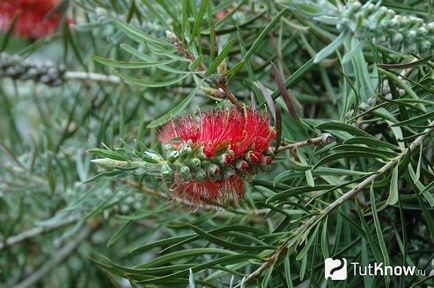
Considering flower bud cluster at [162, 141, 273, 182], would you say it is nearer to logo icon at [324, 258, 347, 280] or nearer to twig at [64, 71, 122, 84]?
logo icon at [324, 258, 347, 280]

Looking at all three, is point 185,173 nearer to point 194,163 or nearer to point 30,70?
point 194,163

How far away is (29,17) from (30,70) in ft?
0.70

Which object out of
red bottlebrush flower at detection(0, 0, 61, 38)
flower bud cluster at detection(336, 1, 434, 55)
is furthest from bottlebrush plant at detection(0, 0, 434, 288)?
red bottlebrush flower at detection(0, 0, 61, 38)

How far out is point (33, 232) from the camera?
4.24 feet

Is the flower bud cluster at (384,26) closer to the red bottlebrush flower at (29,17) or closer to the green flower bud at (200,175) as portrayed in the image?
the green flower bud at (200,175)

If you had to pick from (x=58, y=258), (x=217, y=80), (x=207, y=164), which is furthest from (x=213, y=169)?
(x=58, y=258)

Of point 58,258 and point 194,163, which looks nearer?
point 194,163

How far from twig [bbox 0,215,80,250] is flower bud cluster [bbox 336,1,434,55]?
784 mm

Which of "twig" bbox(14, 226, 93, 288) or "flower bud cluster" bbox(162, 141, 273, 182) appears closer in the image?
"flower bud cluster" bbox(162, 141, 273, 182)

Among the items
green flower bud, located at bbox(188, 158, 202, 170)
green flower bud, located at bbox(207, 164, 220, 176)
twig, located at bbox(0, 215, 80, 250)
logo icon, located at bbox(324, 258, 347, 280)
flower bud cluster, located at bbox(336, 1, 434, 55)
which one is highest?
flower bud cluster, located at bbox(336, 1, 434, 55)

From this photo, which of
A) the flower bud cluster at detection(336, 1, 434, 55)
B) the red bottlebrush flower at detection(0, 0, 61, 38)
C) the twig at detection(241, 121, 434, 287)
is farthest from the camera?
the red bottlebrush flower at detection(0, 0, 61, 38)

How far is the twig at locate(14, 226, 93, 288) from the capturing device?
1.39 metres

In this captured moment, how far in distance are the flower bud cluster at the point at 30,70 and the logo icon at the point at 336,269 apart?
2.20 feet

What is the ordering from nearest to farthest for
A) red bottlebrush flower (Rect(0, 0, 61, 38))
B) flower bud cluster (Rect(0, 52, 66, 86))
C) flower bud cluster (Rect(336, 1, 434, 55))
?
1. flower bud cluster (Rect(336, 1, 434, 55))
2. flower bud cluster (Rect(0, 52, 66, 86))
3. red bottlebrush flower (Rect(0, 0, 61, 38))
